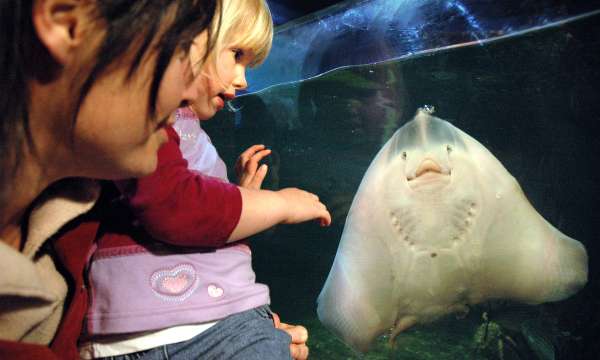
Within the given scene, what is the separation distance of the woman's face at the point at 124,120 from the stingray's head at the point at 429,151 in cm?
155

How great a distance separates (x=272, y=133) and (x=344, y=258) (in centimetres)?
377

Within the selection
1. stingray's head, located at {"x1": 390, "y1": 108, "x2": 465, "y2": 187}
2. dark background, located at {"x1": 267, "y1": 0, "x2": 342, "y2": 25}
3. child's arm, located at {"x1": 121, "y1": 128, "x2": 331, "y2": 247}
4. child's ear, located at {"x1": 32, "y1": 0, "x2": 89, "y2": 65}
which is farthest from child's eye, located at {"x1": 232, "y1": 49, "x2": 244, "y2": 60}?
dark background, located at {"x1": 267, "y1": 0, "x2": 342, "y2": 25}

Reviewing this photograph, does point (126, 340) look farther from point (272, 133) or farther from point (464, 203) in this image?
point (272, 133)

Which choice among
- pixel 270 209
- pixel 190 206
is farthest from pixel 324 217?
pixel 190 206

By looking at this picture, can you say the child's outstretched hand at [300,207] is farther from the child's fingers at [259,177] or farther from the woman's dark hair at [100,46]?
the woman's dark hair at [100,46]

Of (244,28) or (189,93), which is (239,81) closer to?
(244,28)

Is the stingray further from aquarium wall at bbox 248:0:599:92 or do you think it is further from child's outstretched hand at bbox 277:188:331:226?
child's outstretched hand at bbox 277:188:331:226

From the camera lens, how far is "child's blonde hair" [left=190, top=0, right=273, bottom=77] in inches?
36.6

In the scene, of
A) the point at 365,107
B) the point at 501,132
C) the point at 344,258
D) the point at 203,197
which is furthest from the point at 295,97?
the point at 203,197

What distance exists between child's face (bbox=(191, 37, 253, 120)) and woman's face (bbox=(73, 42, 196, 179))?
0.36 m

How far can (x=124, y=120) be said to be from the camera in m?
0.55

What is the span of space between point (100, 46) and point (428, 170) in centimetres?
174

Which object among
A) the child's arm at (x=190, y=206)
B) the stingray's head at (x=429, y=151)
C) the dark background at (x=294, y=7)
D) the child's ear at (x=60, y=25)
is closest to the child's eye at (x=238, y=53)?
the child's arm at (x=190, y=206)

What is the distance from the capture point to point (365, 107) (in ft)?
16.6
